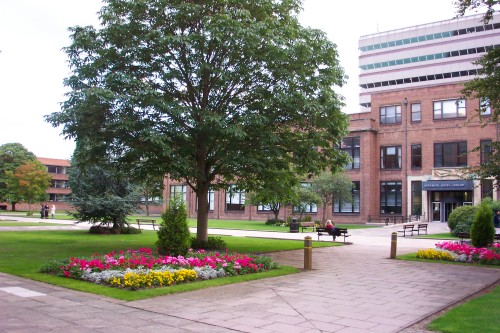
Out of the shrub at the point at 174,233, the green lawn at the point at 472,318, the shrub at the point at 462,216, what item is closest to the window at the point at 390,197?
the shrub at the point at 462,216

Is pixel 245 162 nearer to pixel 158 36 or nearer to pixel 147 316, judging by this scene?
pixel 158 36

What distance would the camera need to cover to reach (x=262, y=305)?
28.8 ft

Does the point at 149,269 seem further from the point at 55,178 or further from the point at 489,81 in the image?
the point at 55,178

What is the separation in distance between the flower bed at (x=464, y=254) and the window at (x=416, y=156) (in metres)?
32.3

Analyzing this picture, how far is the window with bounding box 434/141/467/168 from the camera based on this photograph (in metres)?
46.0

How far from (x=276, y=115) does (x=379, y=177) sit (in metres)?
38.1

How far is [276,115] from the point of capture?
53.1ft

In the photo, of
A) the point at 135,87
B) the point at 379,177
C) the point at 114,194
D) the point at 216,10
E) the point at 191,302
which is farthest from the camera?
the point at 379,177

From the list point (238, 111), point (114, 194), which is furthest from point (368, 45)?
point (238, 111)

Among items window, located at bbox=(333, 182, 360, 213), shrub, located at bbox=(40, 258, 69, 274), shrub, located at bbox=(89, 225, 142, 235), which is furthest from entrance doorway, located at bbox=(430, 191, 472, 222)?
shrub, located at bbox=(40, 258, 69, 274)

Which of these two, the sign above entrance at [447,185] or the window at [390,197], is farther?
the window at [390,197]

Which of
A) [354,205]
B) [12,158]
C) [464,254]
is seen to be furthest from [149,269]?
[12,158]

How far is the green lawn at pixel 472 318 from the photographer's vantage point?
23.2 feet

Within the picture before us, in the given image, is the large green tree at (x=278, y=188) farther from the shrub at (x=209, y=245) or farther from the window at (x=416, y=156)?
the window at (x=416, y=156)
